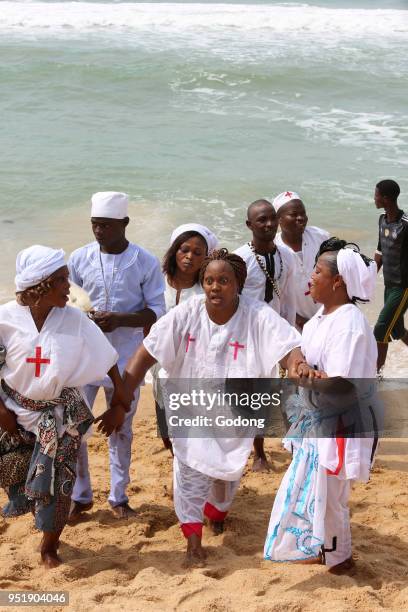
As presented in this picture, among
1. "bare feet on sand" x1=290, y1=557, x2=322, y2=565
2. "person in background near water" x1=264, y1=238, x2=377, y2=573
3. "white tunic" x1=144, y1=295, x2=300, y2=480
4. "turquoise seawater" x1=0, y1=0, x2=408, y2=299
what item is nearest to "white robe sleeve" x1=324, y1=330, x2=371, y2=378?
"person in background near water" x1=264, y1=238, x2=377, y2=573

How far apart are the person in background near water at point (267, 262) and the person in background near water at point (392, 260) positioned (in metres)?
1.72

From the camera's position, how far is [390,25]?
29656 millimetres

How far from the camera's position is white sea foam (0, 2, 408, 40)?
2769 centimetres

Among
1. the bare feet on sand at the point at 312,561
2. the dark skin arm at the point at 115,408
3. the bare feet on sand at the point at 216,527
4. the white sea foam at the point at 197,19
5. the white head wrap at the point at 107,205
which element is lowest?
the bare feet on sand at the point at 216,527

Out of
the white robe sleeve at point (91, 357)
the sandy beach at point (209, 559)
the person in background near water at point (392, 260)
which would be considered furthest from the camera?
the person in background near water at point (392, 260)

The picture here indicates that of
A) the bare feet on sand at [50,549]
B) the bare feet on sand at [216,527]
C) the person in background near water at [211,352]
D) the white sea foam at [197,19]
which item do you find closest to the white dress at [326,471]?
the person in background near water at [211,352]

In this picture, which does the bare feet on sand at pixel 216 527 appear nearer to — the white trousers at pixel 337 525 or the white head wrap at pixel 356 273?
the white trousers at pixel 337 525

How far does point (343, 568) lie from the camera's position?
457cm

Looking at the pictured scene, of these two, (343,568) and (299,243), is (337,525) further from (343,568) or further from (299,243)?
(299,243)

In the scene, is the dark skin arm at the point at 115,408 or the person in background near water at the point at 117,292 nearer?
the dark skin arm at the point at 115,408

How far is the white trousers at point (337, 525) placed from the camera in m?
4.44

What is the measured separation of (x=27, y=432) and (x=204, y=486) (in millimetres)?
976

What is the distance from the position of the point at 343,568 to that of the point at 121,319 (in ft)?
6.20

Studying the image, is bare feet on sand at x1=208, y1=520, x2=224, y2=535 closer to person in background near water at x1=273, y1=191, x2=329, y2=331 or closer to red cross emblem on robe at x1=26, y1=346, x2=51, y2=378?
red cross emblem on robe at x1=26, y1=346, x2=51, y2=378
